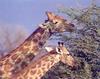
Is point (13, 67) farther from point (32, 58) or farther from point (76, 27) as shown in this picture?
point (76, 27)

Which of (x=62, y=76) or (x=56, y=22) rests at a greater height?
(x=56, y=22)

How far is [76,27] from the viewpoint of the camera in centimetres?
388

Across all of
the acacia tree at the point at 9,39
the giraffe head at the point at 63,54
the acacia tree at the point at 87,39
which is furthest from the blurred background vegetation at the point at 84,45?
the acacia tree at the point at 9,39

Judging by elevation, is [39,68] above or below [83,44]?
below

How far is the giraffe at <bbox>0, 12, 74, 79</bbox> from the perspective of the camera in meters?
3.75

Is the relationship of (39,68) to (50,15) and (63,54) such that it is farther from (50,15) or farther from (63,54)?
(50,15)

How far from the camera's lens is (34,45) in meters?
3.87

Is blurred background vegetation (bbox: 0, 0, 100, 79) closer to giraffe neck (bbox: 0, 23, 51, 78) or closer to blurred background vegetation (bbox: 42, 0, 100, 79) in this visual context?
blurred background vegetation (bbox: 42, 0, 100, 79)

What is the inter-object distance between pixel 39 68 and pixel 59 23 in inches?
20.9

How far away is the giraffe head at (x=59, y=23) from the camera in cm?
377

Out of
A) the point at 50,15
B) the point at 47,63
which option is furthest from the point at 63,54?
the point at 50,15

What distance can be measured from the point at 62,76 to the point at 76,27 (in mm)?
548

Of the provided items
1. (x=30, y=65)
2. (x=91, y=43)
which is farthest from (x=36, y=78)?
(x=91, y=43)

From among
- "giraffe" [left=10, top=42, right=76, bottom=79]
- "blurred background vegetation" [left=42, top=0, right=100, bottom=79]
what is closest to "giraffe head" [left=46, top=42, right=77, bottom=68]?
"giraffe" [left=10, top=42, right=76, bottom=79]
